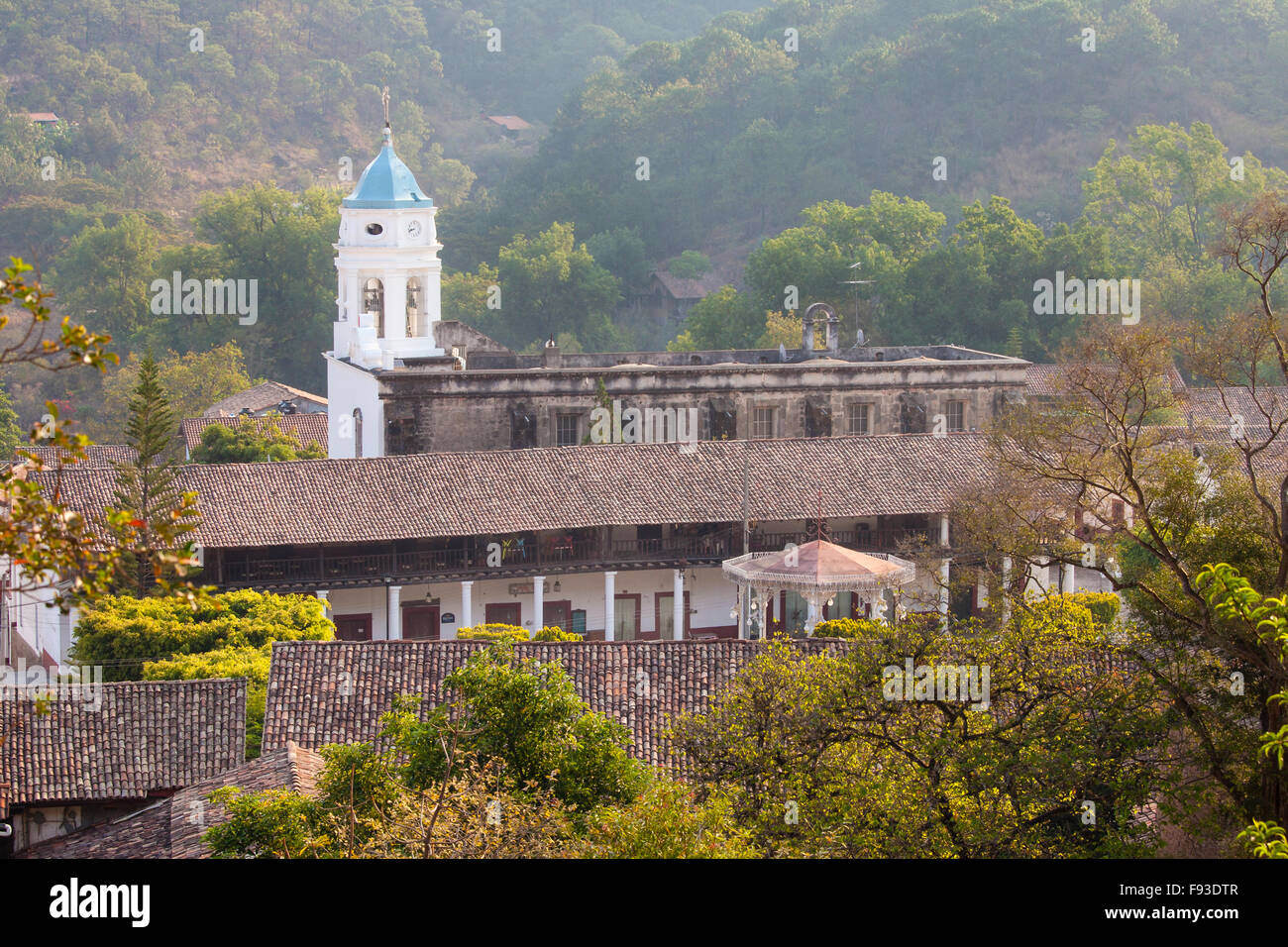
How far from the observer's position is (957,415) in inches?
1841

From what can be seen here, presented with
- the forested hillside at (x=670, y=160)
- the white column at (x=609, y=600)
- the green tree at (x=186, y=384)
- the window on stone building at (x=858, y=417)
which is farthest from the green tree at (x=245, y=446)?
the forested hillside at (x=670, y=160)

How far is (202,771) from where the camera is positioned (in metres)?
22.6

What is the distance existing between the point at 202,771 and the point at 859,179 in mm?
77106

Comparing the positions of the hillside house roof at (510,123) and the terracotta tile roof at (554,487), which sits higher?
the hillside house roof at (510,123)

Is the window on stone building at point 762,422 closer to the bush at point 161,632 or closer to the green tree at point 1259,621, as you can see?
the bush at point 161,632

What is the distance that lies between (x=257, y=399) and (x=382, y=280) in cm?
1712

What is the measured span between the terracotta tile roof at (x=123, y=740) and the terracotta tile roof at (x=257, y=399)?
3637cm

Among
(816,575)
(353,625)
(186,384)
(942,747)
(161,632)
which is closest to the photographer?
(942,747)

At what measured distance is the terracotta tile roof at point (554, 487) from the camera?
114 feet

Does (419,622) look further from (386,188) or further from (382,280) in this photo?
(386,188)

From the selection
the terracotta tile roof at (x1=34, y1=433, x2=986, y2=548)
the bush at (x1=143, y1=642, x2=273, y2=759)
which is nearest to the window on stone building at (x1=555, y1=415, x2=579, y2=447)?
the terracotta tile roof at (x1=34, y1=433, x2=986, y2=548)

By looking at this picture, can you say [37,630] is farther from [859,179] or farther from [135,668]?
[859,179]

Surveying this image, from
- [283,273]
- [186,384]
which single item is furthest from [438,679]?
[283,273]
